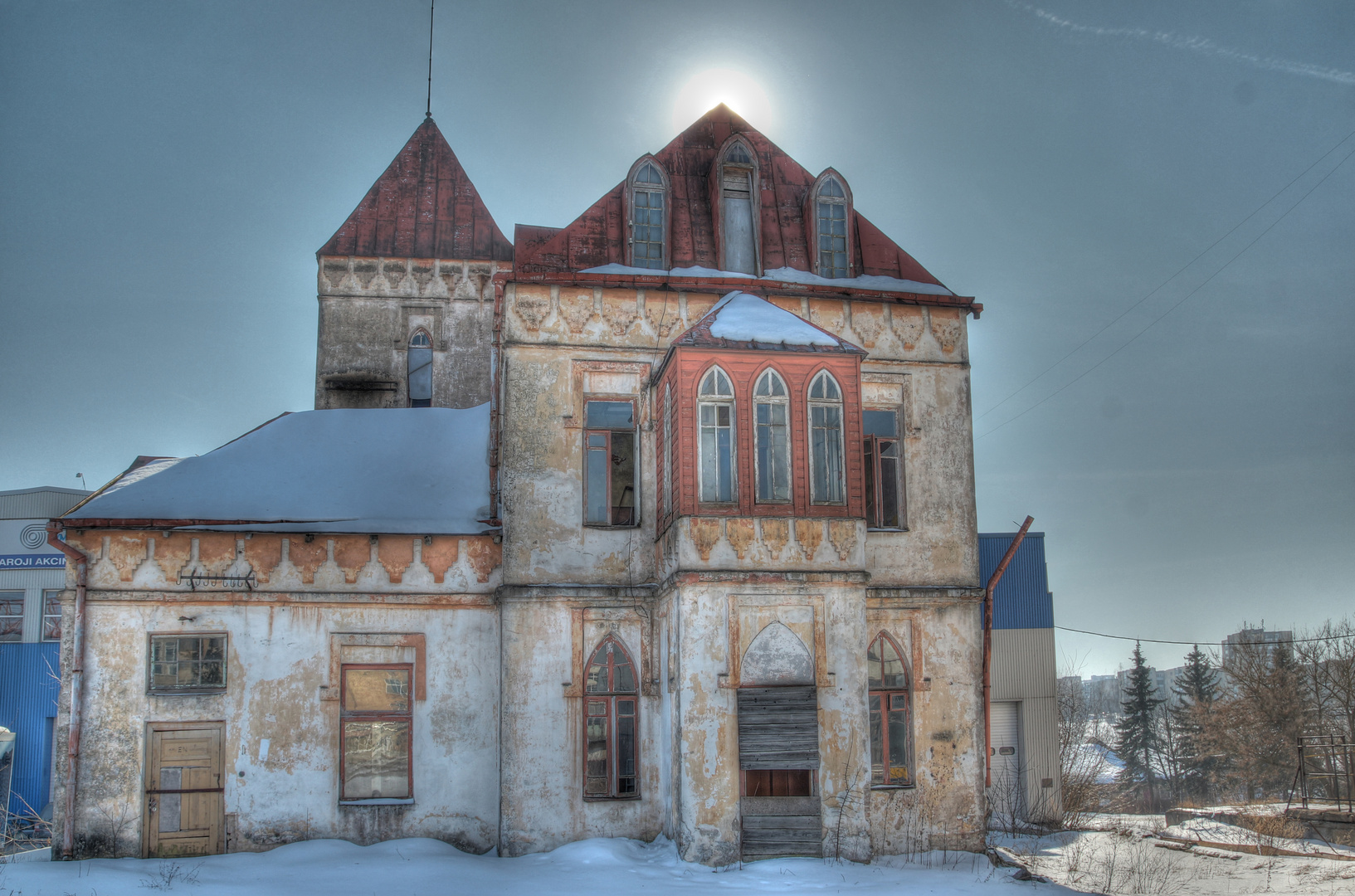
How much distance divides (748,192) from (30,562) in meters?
29.2

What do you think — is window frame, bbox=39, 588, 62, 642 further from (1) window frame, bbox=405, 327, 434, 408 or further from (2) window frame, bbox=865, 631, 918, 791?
(2) window frame, bbox=865, 631, 918, 791

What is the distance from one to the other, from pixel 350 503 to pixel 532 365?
370 centimetres

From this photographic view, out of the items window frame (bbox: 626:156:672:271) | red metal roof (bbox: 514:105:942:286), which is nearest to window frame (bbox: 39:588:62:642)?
red metal roof (bbox: 514:105:942:286)

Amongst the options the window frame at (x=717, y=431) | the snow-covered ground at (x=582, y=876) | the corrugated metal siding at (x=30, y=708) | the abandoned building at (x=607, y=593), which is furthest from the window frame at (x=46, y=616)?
the window frame at (x=717, y=431)

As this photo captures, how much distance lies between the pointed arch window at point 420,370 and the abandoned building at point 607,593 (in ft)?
27.8

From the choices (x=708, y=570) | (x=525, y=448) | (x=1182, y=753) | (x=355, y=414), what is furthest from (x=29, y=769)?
(x=1182, y=753)

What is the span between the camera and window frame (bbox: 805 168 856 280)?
17.1 meters

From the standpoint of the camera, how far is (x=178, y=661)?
48.9 feet

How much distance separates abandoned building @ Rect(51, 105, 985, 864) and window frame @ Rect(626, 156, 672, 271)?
6 cm

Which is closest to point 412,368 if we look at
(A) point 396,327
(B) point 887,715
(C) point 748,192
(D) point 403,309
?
(A) point 396,327

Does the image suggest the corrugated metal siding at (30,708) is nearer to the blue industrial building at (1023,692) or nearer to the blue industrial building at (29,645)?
the blue industrial building at (29,645)

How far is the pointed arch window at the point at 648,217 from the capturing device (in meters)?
16.6

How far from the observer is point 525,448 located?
15344 millimetres

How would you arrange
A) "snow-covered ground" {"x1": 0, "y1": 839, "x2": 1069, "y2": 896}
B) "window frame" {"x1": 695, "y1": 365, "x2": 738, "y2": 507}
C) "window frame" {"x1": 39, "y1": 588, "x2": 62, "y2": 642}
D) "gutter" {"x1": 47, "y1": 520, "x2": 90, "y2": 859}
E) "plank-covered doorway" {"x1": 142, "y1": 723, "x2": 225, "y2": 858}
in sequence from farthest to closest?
"window frame" {"x1": 39, "y1": 588, "x2": 62, "y2": 642}, "plank-covered doorway" {"x1": 142, "y1": 723, "x2": 225, "y2": 858}, "gutter" {"x1": 47, "y1": 520, "x2": 90, "y2": 859}, "window frame" {"x1": 695, "y1": 365, "x2": 738, "y2": 507}, "snow-covered ground" {"x1": 0, "y1": 839, "x2": 1069, "y2": 896}
